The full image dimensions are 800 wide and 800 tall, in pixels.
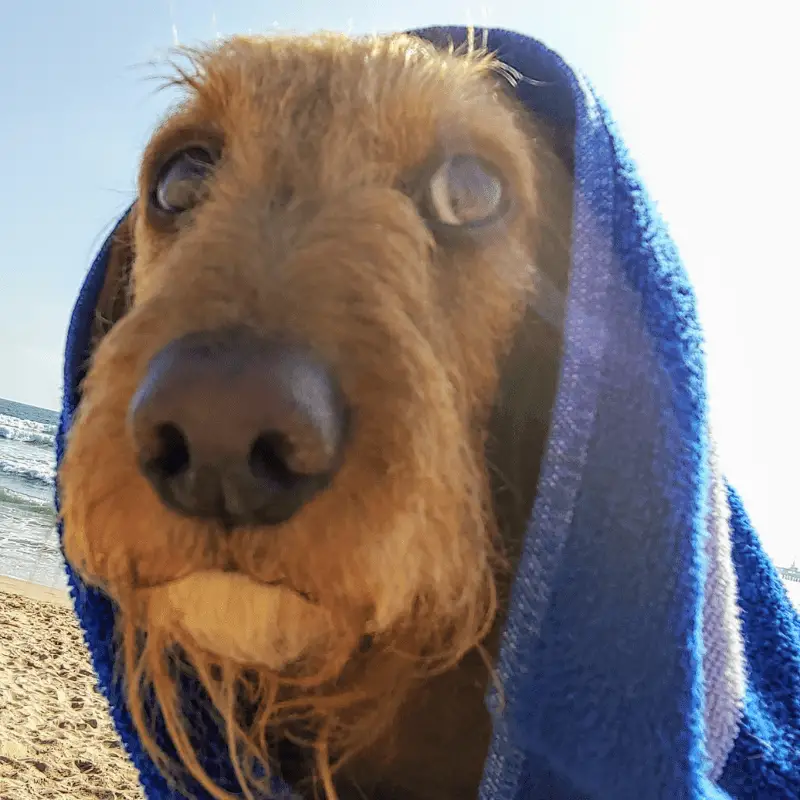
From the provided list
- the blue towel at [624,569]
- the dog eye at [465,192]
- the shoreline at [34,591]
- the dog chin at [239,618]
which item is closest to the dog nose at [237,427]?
the dog chin at [239,618]

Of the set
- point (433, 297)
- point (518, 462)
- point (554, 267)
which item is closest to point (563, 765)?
point (518, 462)

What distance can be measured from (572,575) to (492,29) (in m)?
1.40

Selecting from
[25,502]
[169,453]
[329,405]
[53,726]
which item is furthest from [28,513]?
[329,405]

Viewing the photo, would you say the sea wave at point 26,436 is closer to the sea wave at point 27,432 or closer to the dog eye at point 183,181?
the sea wave at point 27,432

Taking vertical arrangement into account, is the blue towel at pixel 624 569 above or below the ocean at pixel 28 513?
above

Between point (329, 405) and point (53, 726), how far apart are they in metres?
4.04

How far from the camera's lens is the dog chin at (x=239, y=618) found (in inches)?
42.7

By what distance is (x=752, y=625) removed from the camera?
6.17 feet

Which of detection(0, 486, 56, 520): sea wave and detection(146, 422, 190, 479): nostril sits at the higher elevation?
detection(146, 422, 190, 479): nostril

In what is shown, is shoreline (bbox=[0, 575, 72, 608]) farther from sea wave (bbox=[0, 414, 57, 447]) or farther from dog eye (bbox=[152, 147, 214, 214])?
sea wave (bbox=[0, 414, 57, 447])

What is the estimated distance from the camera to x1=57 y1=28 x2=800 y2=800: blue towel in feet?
3.94

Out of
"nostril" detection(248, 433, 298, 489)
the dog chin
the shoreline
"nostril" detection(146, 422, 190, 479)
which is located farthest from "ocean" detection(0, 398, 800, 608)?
"nostril" detection(248, 433, 298, 489)

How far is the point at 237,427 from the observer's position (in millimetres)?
902

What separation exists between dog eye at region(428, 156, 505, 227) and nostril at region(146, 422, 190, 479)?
86cm
